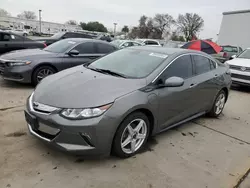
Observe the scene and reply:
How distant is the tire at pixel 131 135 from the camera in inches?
107

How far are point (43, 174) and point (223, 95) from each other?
13.1ft

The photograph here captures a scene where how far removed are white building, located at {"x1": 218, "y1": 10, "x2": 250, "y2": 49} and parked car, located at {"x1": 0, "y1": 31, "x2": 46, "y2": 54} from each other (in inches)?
911

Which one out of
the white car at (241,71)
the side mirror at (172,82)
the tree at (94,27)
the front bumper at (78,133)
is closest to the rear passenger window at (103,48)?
the side mirror at (172,82)

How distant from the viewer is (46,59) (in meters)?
5.88

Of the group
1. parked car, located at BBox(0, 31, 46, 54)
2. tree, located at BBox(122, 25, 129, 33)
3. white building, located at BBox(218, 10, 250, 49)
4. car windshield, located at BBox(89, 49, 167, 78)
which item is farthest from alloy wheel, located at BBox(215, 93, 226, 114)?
tree, located at BBox(122, 25, 129, 33)

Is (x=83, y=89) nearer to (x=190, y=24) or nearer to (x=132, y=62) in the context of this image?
(x=132, y=62)

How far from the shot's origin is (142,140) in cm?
312

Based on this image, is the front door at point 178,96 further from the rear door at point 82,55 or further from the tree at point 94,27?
the tree at point 94,27

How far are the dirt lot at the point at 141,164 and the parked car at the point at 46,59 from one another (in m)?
1.77

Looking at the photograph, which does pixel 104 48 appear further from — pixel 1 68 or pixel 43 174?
pixel 43 174

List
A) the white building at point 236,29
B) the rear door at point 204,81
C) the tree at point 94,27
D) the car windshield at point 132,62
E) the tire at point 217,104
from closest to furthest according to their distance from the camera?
the car windshield at point 132,62, the rear door at point 204,81, the tire at point 217,104, the white building at point 236,29, the tree at point 94,27

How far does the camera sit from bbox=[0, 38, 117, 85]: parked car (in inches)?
219

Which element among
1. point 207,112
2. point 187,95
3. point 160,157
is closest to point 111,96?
point 160,157

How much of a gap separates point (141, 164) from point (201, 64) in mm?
2296
